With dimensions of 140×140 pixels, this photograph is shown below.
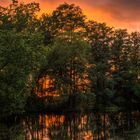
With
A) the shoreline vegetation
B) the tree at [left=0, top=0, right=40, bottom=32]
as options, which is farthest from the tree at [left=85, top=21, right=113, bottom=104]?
the tree at [left=0, top=0, right=40, bottom=32]

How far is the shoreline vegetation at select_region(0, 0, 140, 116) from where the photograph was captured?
75.9 meters

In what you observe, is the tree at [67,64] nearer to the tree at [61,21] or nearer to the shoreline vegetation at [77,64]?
the shoreline vegetation at [77,64]

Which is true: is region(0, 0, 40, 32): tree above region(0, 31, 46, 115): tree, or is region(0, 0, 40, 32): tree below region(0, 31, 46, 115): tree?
above

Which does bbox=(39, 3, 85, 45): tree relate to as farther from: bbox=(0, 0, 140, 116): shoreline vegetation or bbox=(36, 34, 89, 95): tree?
bbox=(36, 34, 89, 95): tree

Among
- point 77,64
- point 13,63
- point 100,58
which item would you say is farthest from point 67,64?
point 13,63

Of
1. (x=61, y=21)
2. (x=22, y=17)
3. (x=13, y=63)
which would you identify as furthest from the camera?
(x=61, y=21)

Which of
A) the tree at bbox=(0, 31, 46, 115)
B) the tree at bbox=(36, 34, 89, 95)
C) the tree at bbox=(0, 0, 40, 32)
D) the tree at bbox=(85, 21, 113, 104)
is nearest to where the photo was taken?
the tree at bbox=(0, 31, 46, 115)

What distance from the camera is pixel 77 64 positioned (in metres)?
82.2

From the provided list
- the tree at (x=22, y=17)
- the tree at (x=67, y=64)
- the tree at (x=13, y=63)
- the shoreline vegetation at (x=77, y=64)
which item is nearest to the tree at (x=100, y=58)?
the shoreline vegetation at (x=77, y=64)

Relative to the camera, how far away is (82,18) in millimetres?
92062

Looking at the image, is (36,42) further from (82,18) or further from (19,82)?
(82,18)

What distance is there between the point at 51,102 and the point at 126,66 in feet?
70.5

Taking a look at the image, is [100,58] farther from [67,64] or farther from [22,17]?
[22,17]

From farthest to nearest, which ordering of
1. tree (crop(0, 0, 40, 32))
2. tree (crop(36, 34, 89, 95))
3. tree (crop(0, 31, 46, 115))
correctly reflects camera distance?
tree (crop(36, 34, 89, 95))
tree (crop(0, 0, 40, 32))
tree (crop(0, 31, 46, 115))
